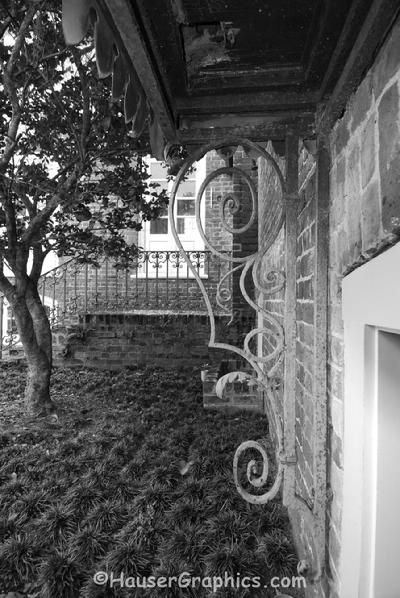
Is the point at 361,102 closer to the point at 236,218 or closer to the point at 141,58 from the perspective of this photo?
the point at 141,58

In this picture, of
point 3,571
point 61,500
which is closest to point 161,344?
point 61,500

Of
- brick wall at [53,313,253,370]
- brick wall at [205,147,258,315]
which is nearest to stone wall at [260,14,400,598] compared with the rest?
brick wall at [205,147,258,315]

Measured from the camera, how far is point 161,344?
292 inches

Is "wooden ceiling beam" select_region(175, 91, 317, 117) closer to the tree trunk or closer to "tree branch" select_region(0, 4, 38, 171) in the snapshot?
"tree branch" select_region(0, 4, 38, 171)

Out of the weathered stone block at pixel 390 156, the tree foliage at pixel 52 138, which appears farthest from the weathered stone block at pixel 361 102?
the tree foliage at pixel 52 138

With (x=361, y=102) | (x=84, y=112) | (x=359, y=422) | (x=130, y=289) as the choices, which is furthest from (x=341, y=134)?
(x=130, y=289)

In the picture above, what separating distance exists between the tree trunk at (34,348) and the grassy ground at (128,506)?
22cm

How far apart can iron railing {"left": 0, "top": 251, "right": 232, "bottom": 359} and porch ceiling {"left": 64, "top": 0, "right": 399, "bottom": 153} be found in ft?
18.4

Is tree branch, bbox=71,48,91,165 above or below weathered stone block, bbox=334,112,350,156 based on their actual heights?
above

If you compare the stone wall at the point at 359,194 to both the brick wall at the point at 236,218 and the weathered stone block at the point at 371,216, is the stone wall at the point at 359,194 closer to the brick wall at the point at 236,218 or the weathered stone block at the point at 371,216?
the weathered stone block at the point at 371,216

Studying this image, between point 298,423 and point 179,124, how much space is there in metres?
1.58

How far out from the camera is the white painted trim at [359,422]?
1098 millimetres

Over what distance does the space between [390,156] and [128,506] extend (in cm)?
279

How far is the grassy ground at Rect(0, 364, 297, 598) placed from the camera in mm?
2254
